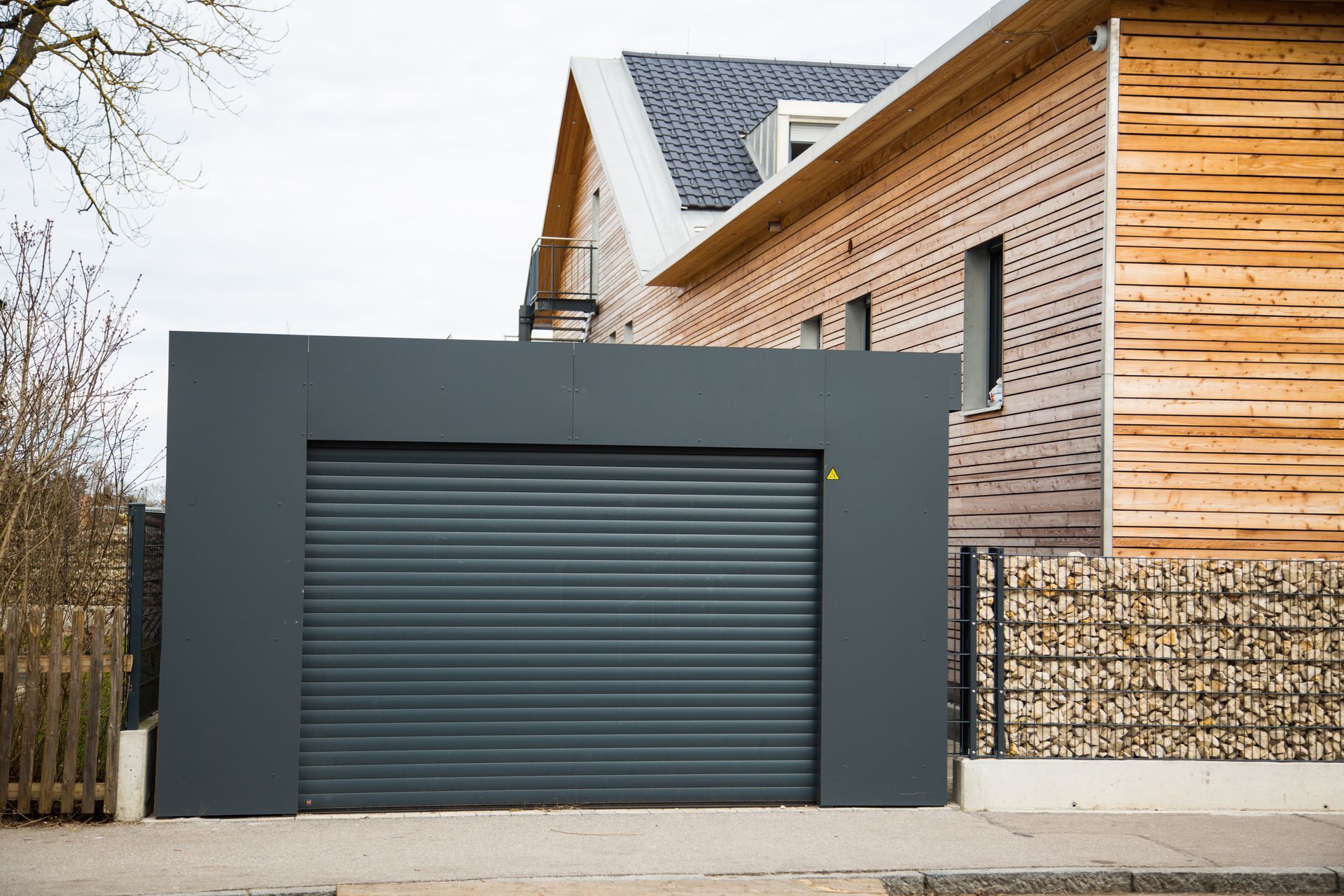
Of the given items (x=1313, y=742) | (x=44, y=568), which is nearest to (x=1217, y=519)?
(x=1313, y=742)

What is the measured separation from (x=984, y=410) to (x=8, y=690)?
832 cm

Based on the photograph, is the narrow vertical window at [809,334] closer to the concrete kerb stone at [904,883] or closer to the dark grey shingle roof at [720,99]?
the dark grey shingle roof at [720,99]

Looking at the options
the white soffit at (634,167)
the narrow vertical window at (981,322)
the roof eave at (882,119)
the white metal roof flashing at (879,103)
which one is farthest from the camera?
the white soffit at (634,167)

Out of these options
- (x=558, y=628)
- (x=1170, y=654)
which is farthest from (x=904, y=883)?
(x=1170, y=654)

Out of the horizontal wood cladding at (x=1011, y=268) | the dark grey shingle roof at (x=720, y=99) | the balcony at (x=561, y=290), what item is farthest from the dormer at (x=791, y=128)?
the balcony at (x=561, y=290)

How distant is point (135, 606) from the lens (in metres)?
8.38

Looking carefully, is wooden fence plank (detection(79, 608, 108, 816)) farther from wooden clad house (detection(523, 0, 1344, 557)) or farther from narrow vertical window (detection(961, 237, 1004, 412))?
narrow vertical window (detection(961, 237, 1004, 412))

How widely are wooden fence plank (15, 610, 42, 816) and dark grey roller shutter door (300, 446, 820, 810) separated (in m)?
1.62

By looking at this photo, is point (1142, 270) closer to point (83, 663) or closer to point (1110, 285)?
point (1110, 285)

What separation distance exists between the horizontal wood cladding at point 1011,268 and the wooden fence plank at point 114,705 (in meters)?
7.12

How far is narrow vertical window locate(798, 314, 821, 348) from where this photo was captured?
17.0 m

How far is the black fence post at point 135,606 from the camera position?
828 centimetres

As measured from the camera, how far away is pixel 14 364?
10242mm

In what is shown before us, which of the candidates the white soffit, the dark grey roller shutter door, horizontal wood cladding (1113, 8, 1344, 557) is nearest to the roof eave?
horizontal wood cladding (1113, 8, 1344, 557)
